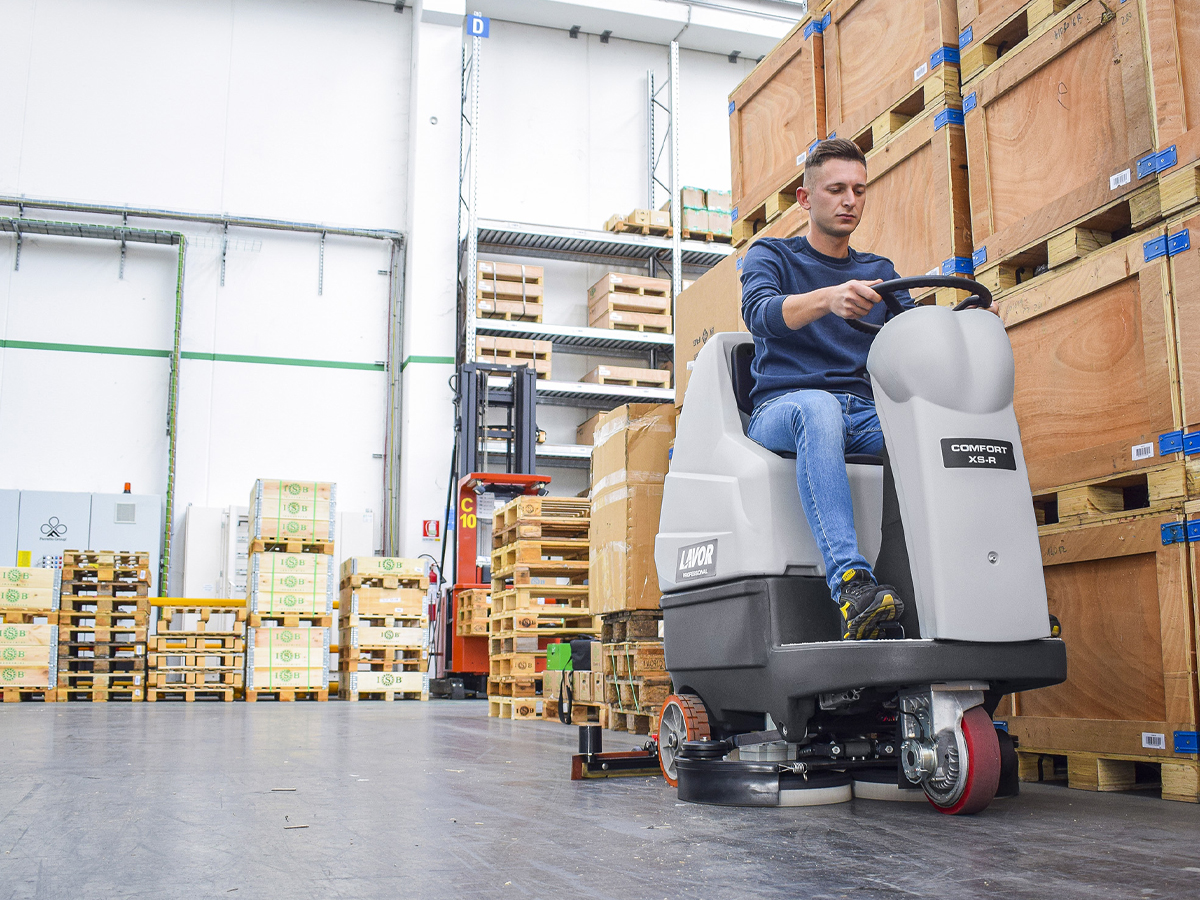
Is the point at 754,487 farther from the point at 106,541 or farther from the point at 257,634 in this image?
the point at 106,541

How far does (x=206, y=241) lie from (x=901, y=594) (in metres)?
14.8

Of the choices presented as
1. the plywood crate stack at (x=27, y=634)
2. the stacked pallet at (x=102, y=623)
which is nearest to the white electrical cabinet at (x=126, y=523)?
the stacked pallet at (x=102, y=623)

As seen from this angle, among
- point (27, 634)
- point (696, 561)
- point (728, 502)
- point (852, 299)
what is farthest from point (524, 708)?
point (27, 634)

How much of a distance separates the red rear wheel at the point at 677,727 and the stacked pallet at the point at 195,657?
10.8 m

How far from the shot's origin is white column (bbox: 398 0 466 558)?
1534 cm

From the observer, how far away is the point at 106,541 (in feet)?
46.3

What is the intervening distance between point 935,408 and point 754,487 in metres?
0.55

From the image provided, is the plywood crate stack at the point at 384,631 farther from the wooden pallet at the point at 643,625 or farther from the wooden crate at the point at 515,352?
the wooden pallet at the point at 643,625

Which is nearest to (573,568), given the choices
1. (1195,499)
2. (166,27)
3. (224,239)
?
(1195,499)

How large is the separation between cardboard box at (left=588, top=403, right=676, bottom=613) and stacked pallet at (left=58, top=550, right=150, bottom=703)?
29.6 feet

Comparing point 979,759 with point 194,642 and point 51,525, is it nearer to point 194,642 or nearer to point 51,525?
point 194,642

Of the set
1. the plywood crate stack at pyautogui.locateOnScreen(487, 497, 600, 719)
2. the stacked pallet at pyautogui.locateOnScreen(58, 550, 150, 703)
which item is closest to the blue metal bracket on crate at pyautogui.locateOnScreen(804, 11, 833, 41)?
the plywood crate stack at pyautogui.locateOnScreen(487, 497, 600, 719)

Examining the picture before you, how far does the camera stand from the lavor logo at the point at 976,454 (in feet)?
8.77

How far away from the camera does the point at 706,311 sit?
5.91 m
